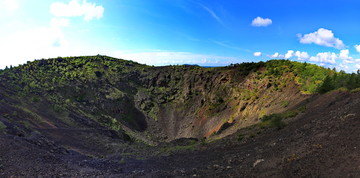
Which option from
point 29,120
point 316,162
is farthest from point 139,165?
point 29,120

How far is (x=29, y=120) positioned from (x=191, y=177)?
24.2 meters

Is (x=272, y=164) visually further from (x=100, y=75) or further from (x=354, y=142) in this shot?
(x=100, y=75)

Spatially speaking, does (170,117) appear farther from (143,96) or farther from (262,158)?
(262,158)

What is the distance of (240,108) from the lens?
35969mm

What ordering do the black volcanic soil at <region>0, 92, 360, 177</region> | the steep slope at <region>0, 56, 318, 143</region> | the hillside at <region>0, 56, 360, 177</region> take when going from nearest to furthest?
the black volcanic soil at <region>0, 92, 360, 177</region> → the hillside at <region>0, 56, 360, 177</region> → the steep slope at <region>0, 56, 318, 143</region>

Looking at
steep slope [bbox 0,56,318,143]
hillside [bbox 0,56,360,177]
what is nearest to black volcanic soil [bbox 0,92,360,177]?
hillside [bbox 0,56,360,177]

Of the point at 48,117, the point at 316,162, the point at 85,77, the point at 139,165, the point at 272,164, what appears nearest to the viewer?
the point at 316,162

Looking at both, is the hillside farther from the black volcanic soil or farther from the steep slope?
the steep slope

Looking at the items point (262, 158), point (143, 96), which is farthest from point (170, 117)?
point (262, 158)

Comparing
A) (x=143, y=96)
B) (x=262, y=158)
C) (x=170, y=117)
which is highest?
(x=143, y=96)

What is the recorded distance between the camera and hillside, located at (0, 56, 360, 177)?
1170cm

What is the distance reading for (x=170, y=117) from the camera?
169 ft

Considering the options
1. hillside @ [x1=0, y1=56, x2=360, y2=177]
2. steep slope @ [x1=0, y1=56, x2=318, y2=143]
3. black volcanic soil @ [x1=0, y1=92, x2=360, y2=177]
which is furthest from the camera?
steep slope @ [x1=0, y1=56, x2=318, y2=143]

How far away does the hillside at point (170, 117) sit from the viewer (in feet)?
38.4
